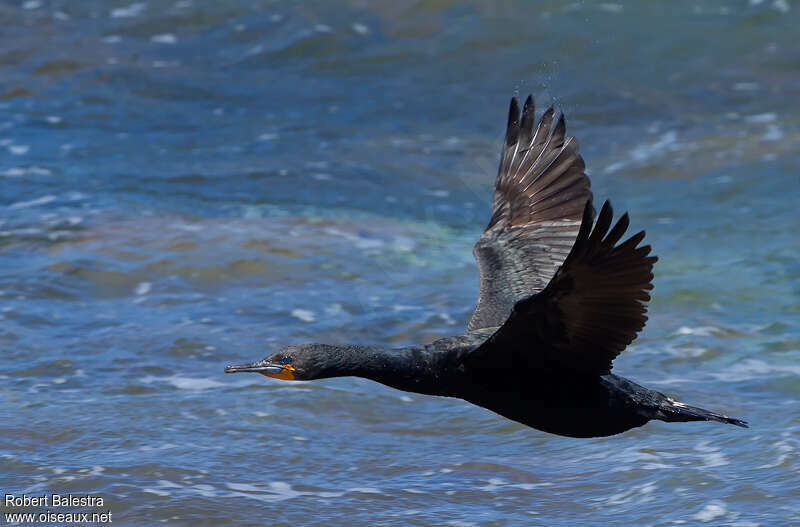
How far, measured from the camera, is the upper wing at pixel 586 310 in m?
4.29

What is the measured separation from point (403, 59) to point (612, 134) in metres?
2.81

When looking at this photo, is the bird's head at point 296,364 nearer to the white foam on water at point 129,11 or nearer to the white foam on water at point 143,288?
the white foam on water at point 143,288

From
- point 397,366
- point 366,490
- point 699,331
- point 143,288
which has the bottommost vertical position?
point 366,490

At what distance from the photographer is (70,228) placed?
358 inches

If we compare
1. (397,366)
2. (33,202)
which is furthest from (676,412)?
(33,202)

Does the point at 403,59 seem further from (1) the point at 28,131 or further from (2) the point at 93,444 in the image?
(2) the point at 93,444

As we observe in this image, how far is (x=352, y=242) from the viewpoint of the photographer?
30.2 ft

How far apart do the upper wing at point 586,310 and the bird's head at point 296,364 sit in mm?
612

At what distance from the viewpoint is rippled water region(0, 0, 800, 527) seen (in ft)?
18.8

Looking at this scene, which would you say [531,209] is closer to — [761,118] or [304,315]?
[304,315]

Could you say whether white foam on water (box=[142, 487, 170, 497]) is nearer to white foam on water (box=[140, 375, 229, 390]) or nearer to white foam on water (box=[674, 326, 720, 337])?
white foam on water (box=[140, 375, 229, 390])

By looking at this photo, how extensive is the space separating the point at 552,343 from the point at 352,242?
4604mm

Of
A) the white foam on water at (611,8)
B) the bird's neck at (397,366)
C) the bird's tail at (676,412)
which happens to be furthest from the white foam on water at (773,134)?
the bird's neck at (397,366)

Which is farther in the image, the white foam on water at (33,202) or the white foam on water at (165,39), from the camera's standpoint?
the white foam on water at (165,39)
